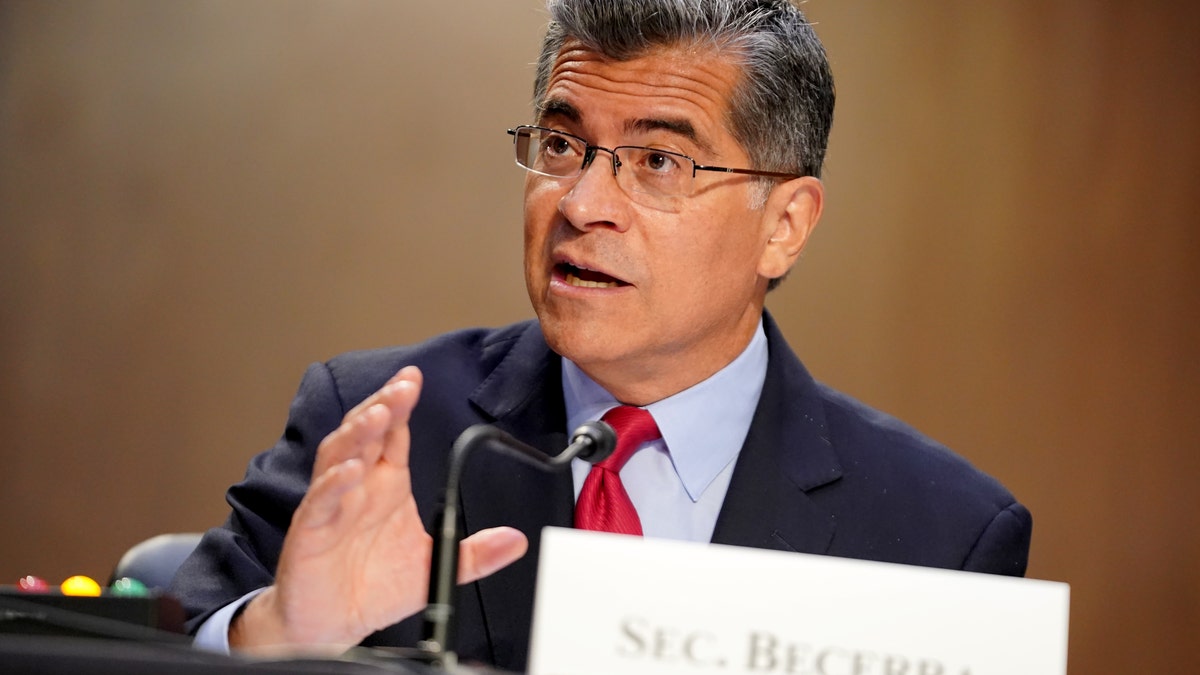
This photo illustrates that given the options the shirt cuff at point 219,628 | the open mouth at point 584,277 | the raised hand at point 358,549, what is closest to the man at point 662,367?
the open mouth at point 584,277

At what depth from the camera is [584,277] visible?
81.2 inches

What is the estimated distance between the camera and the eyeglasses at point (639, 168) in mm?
2061

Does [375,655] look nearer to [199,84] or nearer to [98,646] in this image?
[98,646]

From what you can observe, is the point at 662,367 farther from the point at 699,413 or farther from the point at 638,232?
the point at 638,232

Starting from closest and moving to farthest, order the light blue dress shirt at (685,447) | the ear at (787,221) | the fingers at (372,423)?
1. the fingers at (372,423)
2. the light blue dress shirt at (685,447)
3. the ear at (787,221)

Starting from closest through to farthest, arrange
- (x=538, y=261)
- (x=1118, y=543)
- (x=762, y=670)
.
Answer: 1. (x=762, y=670)
2. (x=538, y=261)
3. (x=1118, y=543)

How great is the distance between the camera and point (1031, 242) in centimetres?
336

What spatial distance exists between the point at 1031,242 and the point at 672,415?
64.0 inches

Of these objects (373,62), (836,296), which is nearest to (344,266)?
(373,62)

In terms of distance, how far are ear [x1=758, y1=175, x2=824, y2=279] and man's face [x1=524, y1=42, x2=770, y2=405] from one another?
2.9 inches

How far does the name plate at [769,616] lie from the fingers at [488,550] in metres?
0.33

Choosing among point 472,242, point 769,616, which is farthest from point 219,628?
point 472,242

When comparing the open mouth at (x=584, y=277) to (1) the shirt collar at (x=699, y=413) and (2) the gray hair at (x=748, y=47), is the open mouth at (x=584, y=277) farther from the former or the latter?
(2) the gray hair at (x=748, y=47)

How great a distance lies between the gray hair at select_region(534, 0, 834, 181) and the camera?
6.90 ft
